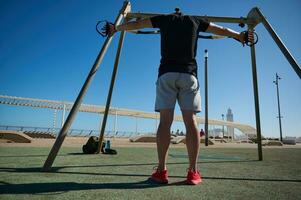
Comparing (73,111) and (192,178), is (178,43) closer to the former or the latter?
(192,178)

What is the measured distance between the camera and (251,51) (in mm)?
4613

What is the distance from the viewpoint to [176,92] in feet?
8.18

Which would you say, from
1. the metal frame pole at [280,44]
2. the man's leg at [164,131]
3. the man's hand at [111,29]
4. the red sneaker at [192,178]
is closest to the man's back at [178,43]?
the man's leg at [164,131]

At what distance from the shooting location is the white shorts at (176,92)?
2428 millimetres

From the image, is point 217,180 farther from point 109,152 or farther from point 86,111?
point 86,111

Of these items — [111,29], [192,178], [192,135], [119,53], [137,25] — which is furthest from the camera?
[119,53]

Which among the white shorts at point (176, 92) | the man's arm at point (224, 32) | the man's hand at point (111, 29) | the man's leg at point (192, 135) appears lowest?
the man's leg at point (192, 135)

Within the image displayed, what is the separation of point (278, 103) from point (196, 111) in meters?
42.1

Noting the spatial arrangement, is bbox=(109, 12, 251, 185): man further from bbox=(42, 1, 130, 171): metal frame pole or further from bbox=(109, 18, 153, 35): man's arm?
bbox=(42, 1, 130, 171): metal frame pole

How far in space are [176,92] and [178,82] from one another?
0.11 metres

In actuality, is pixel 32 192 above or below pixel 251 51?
below

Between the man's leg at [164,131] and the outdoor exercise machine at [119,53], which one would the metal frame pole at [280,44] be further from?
the man's leg at [164,131]

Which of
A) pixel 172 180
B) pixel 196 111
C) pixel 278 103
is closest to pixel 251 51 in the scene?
pixel 196 111

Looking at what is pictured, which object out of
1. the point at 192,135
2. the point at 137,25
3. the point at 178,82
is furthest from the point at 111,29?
the point at 192,135
